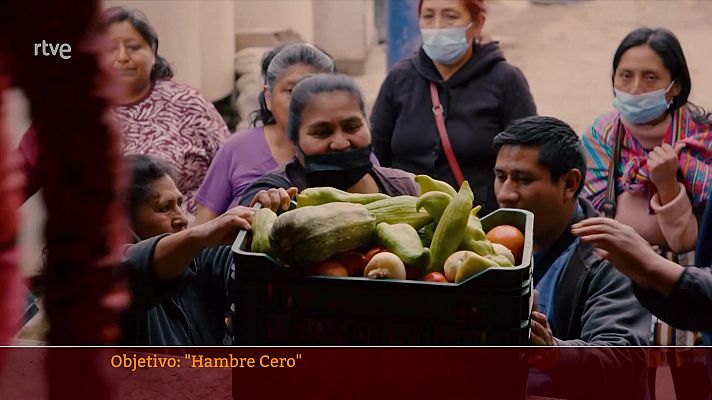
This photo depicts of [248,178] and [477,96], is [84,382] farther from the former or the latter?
[477,96]

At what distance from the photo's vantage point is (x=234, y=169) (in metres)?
2.52

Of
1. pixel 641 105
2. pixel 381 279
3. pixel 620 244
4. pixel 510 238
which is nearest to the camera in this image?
pixel 381 279

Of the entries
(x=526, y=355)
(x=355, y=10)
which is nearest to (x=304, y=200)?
(x=526, y=355)

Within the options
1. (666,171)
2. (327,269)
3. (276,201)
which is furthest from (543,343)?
(666,171)

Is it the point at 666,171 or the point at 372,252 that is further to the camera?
the point at 666,171

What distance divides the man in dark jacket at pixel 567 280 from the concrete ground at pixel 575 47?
0.26 meters

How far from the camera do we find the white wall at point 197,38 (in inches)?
97.9

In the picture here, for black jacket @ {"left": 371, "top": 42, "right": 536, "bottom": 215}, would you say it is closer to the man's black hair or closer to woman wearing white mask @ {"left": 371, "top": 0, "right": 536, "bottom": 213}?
woman wearing white mask @ {"left": 371, "top": 0, "right": 536, "bottom": 213}

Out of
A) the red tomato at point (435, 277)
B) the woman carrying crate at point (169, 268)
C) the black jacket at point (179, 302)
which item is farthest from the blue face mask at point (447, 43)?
the red tomato at point (435, 277)

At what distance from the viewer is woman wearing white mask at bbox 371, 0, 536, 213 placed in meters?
2.52

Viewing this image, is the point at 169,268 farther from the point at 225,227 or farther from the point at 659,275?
the point at 659,275

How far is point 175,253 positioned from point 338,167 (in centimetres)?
38

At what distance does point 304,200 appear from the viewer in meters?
1.73

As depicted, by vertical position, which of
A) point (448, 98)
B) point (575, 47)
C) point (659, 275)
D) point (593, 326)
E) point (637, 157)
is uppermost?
point (575, 47)
